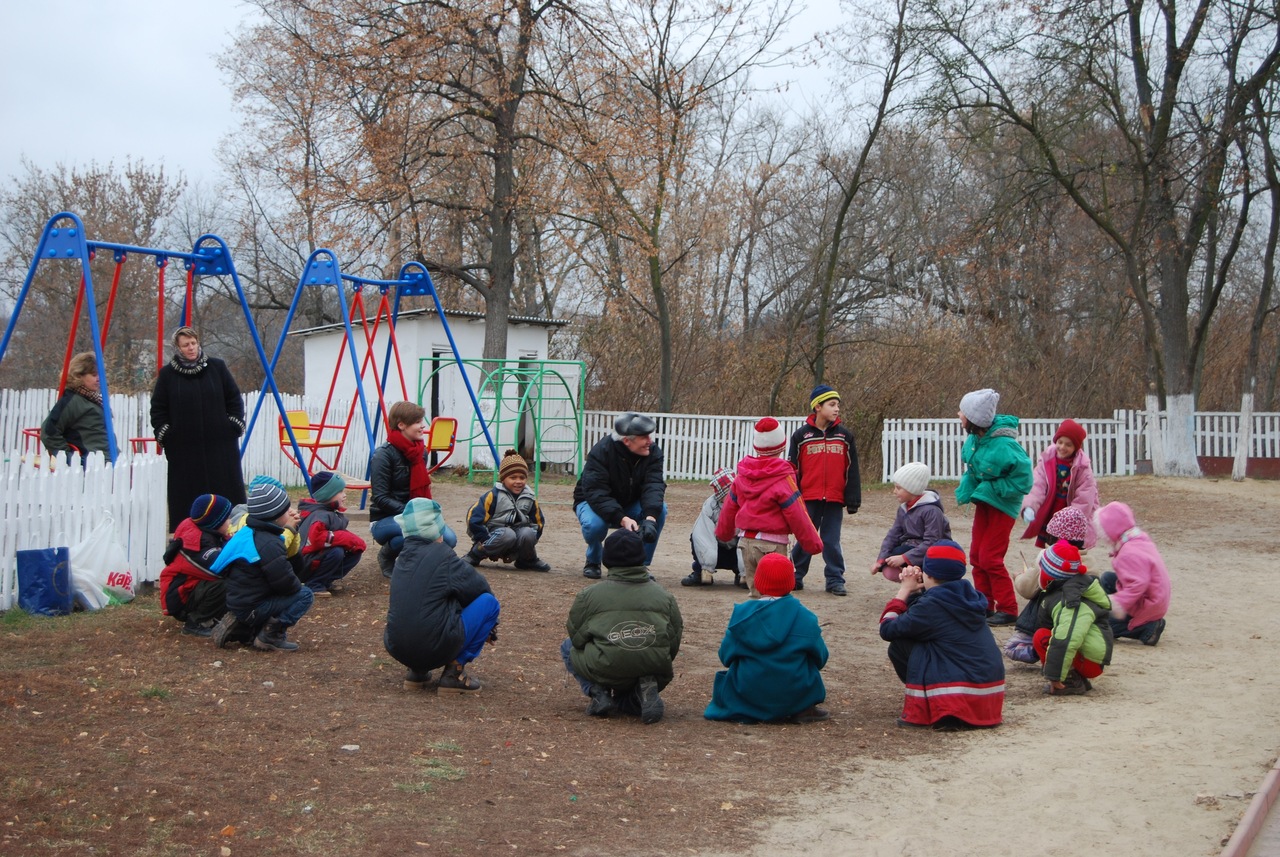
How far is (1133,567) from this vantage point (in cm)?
776

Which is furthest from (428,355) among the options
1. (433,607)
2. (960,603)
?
(960,603)

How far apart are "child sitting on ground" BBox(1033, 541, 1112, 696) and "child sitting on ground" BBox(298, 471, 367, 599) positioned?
5144mm

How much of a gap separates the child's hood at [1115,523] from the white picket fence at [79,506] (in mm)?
7039

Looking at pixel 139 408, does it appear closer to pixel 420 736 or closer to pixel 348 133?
pixel 348 133

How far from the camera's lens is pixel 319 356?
24969 millimetres

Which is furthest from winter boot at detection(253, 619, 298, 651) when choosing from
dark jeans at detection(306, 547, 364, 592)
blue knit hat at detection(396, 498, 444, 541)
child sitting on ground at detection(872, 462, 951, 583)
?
child sitting on ground at detection(872, 462, 951, 583)

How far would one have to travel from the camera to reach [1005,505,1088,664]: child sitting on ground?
7.21m

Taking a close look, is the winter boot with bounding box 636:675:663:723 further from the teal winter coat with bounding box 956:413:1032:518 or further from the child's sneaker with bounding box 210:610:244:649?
the teal winter coat with bounding box 956:413:1032:518

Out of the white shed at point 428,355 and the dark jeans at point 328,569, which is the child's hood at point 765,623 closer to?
the dark jeans at point 328,569

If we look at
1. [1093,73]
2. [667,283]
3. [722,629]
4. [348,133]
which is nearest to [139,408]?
[348,133]

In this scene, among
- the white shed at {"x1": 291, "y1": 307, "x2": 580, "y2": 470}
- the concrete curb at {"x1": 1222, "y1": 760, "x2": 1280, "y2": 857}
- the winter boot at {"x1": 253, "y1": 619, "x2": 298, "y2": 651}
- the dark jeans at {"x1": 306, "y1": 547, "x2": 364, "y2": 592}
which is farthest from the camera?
the white shed at {"x1": 291, "y1": 307, "x2": 580, "y2": 470}

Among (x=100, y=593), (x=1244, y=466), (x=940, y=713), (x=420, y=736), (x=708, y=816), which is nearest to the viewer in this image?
(x=708, y=816)

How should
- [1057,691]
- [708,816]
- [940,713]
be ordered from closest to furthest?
[708,816] → [940,713] → [1057,691]

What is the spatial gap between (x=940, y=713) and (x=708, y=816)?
1886 millimetres
